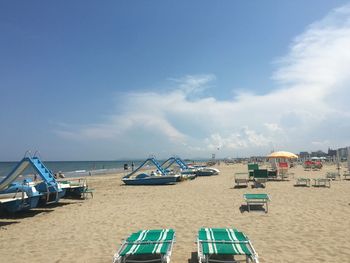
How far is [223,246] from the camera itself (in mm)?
5676

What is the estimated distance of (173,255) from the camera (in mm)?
6484

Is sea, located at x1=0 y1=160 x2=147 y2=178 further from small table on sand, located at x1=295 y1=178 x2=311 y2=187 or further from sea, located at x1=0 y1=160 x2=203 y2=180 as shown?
small table on sand, located at x1=295 y1=178 x2=311 y2=187

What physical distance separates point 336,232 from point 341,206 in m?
4.10

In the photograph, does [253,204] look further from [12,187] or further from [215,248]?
[12,187]

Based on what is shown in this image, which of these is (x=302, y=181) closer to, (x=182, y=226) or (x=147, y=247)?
(x=182, y=226)

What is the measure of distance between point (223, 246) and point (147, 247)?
137 cm

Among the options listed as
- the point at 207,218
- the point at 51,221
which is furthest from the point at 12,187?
the point at 207,218

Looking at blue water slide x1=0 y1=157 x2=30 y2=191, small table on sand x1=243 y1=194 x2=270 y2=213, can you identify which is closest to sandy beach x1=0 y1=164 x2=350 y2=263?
small table on sand x1=243 y1=194 x2=270 y2=213

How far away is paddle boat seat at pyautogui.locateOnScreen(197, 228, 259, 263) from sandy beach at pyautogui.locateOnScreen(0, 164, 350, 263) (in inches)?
20.6

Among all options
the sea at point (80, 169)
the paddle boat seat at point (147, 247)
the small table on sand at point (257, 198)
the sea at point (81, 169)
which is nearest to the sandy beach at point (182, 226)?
the small table on sand at point (257, 198)

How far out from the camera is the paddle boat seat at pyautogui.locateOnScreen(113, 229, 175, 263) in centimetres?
542

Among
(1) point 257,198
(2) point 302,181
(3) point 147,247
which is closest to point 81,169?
(2) point 302,181

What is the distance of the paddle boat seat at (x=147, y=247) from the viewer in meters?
5.42

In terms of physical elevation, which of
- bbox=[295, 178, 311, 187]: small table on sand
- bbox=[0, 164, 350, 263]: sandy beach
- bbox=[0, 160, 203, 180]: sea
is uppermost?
bbox=[0, 160, 203, 180]: sea
